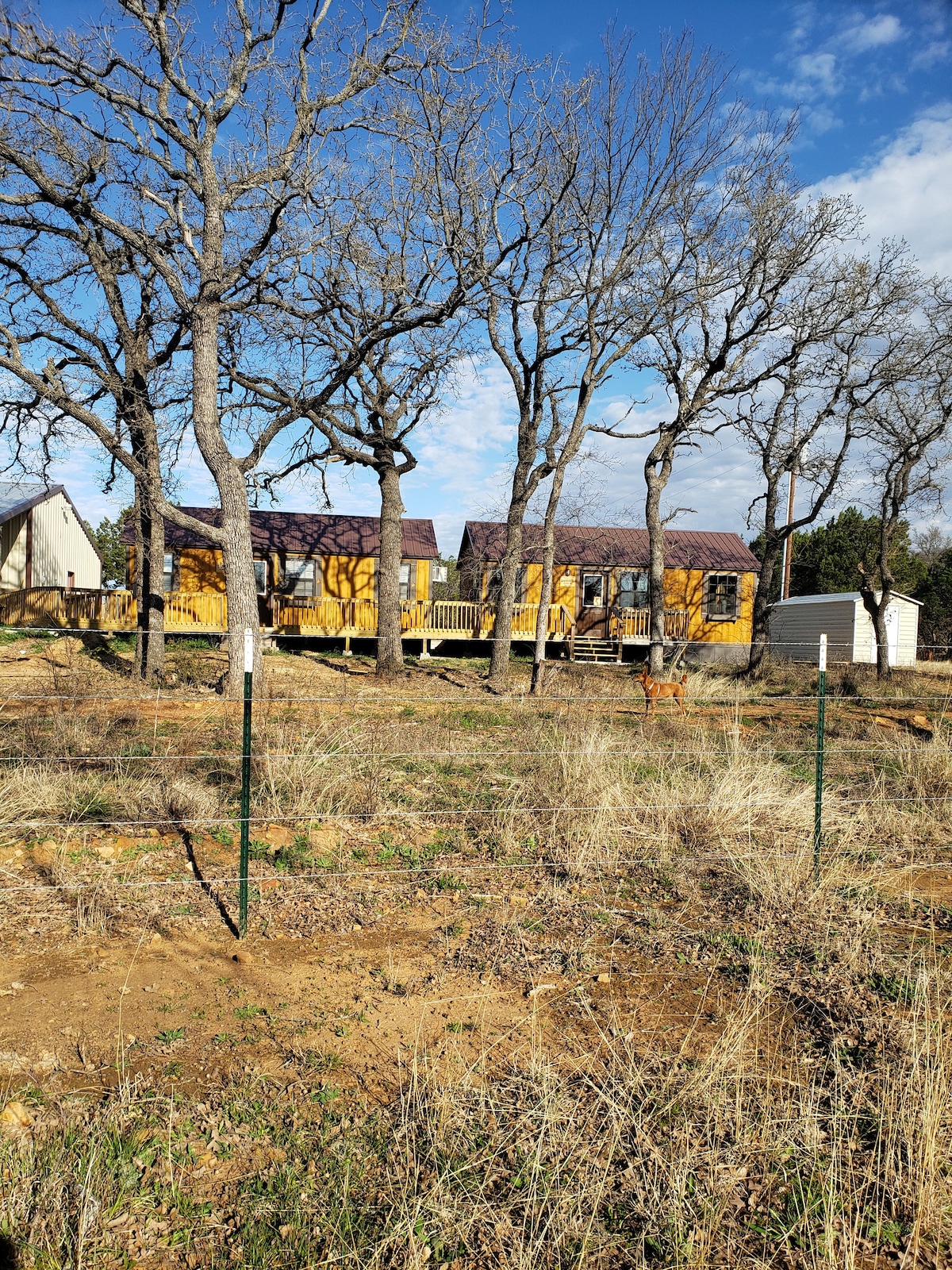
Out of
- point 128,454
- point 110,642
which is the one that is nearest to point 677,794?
point 128,454

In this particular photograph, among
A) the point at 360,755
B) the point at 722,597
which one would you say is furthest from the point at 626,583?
the point at 360,755

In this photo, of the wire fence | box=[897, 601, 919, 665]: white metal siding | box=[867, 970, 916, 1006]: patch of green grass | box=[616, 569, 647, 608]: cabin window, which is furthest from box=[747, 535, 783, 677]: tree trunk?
box=[867, 970, 916, 1006]: patch of green grass

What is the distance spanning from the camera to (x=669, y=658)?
26.6 m

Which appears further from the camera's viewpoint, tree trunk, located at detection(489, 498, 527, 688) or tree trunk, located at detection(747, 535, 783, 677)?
tree trunk, located at detection(747, 535, 783, 677)

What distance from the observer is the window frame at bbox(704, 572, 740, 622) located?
29.3 m

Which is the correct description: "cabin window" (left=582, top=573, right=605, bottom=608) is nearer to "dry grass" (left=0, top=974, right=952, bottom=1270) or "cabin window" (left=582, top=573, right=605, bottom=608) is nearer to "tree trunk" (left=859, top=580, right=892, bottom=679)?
"tree trunk" (left=859, top=580, right=892, bottom=679)

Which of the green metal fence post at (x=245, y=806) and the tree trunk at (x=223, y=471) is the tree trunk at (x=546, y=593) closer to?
the tree trunk at (x=223, y=471)

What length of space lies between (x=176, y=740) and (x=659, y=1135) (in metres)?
7.26

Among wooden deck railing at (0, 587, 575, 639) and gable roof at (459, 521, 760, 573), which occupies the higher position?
gable roof at (459, 521, 760, 573)

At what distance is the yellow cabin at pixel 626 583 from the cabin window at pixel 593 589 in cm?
3

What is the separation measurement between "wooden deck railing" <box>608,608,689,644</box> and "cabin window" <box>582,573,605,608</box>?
0.78m

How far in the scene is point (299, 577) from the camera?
2611 centimetres

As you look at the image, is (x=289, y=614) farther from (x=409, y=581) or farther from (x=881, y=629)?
(x=881, y=629)

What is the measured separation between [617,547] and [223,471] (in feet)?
57.3
